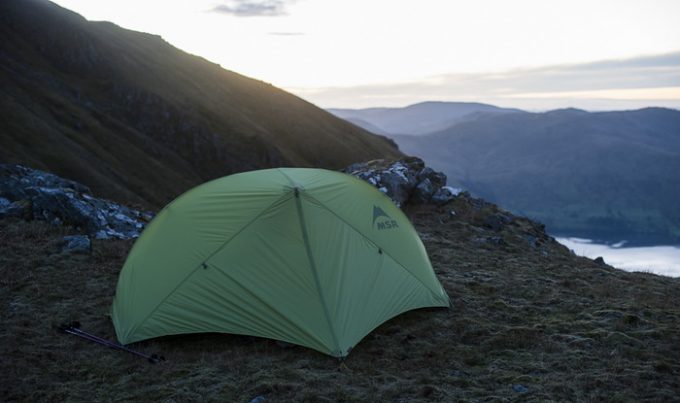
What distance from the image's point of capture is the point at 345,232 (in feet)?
37.1

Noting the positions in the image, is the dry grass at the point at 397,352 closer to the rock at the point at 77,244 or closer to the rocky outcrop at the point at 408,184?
the rock at the point at 77,244

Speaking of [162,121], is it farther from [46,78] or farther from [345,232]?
[345,232]

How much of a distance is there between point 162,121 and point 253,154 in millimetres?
18565

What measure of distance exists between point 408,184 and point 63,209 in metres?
14.9

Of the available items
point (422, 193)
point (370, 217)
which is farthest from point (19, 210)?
point (422, 193)

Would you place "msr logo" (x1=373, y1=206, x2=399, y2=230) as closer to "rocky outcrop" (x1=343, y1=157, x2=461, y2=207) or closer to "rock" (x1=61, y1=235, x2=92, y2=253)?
"rock" (x1=61, y1=235, x2=92, y2=253)

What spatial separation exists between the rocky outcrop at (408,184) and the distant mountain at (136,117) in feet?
140

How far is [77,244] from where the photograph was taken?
15.8m

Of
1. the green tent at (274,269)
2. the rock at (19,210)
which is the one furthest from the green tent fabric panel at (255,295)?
the rock at (19,210)

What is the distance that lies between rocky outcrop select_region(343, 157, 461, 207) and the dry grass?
1014 cm

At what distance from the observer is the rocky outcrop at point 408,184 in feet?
82.5

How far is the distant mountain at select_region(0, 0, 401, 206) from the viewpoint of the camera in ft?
218

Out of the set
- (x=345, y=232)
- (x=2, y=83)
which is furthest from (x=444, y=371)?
(x=2, y=83)

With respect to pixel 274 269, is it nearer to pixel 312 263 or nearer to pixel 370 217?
pixel 312 263
